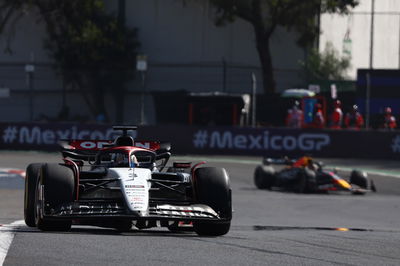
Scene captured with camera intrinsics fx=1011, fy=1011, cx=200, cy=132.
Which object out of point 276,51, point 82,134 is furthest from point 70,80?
point 82,134

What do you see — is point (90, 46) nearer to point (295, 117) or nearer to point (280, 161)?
point (295, 117)

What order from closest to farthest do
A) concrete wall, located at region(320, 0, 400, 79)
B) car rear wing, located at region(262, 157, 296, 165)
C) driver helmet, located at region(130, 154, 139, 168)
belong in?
driver helmet, located at region(130, 154, 139, 168) < car rear wing, located at region(262, 157, 296, 165) < concrete wall, located at region(320, 0, 400, 79)

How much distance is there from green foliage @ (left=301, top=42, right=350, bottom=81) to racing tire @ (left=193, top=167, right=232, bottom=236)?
33.1 metres

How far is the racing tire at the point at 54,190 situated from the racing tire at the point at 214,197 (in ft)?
4.39

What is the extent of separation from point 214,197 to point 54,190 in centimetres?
164

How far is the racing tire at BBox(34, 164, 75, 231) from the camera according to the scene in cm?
981

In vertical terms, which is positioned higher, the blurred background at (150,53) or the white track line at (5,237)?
the blurred background at (150,53)

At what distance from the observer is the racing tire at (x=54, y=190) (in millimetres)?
9812

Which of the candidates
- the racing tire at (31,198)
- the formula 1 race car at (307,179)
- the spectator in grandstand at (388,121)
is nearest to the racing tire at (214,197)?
the racing tire at (31,198)

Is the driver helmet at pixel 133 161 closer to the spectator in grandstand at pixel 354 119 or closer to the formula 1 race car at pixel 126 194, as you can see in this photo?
the formula 1 race car at pixel 126 194

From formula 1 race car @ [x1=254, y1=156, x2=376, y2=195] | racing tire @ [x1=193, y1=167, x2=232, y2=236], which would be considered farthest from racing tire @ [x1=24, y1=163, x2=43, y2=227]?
formula 1 race car @ [x1=254, y1=156, x2=376, y2=195]

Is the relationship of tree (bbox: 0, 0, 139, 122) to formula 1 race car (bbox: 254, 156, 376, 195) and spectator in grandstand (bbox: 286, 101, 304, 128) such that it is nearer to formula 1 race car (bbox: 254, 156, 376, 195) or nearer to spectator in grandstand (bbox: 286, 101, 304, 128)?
spectator in grandstand (bbox: 286, 101, 304, 128)

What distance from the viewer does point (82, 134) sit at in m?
29.8

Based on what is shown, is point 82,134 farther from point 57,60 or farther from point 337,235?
point 337,235
